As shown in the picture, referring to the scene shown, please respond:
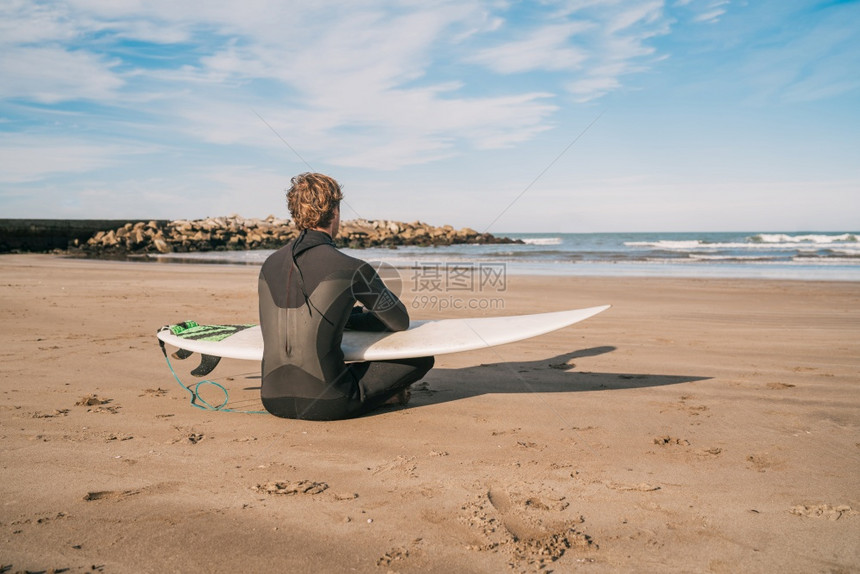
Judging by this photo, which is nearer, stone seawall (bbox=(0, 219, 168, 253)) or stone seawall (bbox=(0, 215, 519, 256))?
stone seawall (bbox=(0, 219, 168, 253))

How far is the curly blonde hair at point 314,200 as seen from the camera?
116 inches

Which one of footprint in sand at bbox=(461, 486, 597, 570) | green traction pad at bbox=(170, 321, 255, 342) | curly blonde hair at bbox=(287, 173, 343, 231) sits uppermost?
curly blonde hair at bbox=(287, 173, 343, 231)

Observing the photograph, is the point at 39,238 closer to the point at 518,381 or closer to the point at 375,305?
the point at 518,381

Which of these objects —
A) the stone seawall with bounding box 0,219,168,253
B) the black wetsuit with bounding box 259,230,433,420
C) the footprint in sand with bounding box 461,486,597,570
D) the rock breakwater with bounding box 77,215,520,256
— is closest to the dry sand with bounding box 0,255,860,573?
the footprint in sand with bounding box 461,486,597,570

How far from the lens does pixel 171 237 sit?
86.4 feet

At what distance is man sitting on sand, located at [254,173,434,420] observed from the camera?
288cm

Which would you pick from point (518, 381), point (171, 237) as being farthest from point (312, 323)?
point (171, 237)

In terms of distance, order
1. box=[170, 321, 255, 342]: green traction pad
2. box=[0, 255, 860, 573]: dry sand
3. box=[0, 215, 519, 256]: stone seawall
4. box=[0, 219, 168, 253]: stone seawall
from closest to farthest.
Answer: box=[0, 255, 860, 573]: dry sand
box=[170, 321, 255, 342]: green traction pad
box=[0, 219, 168, 253]: stone seawall
box=[0, 215, 519, 256]: stone seawall

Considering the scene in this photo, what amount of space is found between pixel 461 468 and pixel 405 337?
93 centimetres

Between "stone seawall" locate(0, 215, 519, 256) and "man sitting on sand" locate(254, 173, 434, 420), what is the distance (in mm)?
21992

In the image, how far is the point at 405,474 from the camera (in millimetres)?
2492

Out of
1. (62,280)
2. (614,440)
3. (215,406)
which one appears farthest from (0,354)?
(62,280)

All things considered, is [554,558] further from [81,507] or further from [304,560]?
[81,507]

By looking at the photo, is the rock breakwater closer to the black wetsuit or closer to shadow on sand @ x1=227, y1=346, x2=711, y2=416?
shadow on sand @ x1=227, y1=346, x2=711, y2=416
